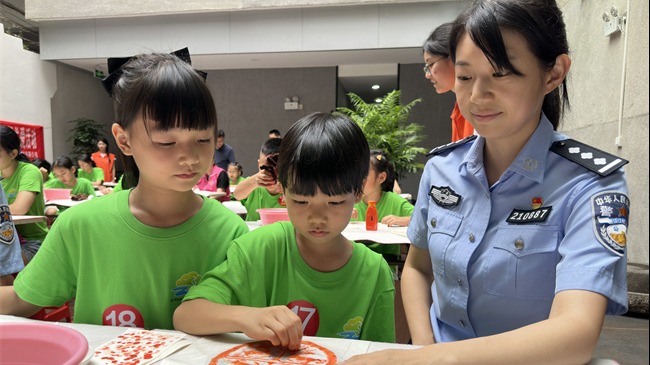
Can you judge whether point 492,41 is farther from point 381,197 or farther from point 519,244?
point 381,197

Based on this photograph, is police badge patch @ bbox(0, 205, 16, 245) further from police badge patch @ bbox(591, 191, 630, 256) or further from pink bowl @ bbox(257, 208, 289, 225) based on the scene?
police badge patch @ bbox(591, 191, 630, 256)

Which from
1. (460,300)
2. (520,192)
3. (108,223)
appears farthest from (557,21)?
(108,223)

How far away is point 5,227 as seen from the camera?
1970 mm

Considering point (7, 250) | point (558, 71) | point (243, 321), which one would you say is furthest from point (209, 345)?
point (7, 250)

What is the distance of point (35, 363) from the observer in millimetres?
729

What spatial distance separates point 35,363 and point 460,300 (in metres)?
0.89

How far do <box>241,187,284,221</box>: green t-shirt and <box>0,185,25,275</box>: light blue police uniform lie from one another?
5.13ft

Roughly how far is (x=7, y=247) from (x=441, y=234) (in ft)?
6.45

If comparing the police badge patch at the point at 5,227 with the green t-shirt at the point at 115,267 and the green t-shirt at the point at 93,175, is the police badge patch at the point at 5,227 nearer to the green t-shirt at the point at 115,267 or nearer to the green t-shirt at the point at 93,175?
the green t-shirt at the point at 115,267

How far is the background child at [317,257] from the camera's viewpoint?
1.05 m

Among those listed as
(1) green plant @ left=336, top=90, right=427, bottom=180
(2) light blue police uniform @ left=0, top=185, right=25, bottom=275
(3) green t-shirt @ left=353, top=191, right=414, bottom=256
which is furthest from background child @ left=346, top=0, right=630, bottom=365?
(1) green plant @ left=336, top=90, right=427, bottom=180

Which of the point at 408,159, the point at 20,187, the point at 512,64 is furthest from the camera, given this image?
the point at 408,159

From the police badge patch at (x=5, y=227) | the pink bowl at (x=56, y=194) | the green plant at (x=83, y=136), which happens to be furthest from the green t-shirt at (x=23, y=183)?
the green plant at (x=83, y=136)

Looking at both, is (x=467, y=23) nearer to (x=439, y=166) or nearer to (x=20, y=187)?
(x=439, y=166)
